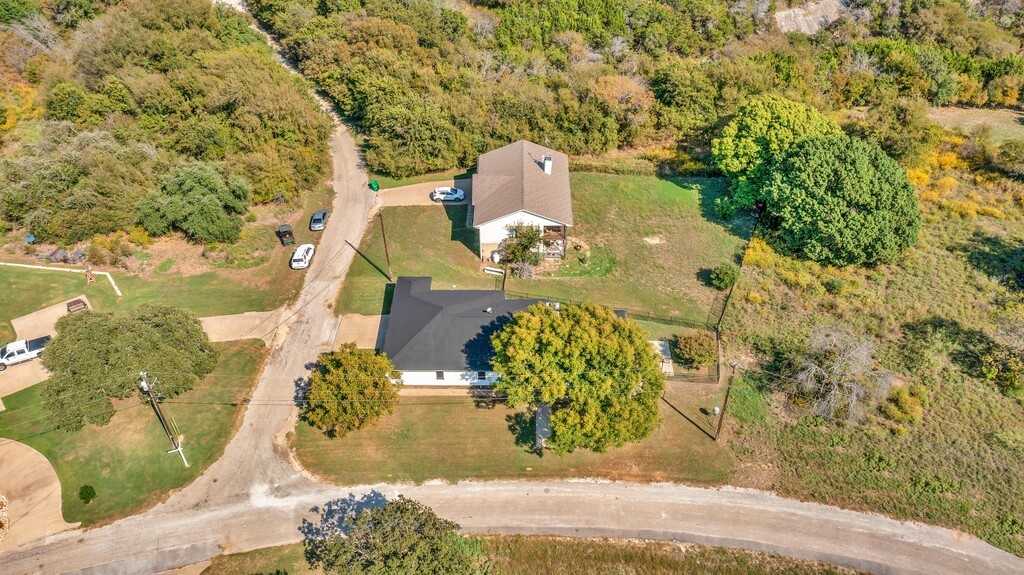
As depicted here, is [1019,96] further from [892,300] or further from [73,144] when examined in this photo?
[73,144]

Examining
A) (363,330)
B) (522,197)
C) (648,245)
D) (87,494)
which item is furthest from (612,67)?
(87,494)

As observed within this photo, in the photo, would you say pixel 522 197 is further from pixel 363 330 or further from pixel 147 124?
pixel 147 124

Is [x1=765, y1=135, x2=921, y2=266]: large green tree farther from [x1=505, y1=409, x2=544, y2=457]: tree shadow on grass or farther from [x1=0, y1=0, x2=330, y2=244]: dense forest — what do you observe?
[x1=0, y1=0, x2=330, y2=244]: dense forest

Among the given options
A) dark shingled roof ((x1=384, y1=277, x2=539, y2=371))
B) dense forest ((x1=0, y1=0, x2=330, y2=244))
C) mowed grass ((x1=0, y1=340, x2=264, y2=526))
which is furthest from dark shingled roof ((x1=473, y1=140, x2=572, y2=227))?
mowed grass ((x1=0, y1=340, x2=264, y2=526))

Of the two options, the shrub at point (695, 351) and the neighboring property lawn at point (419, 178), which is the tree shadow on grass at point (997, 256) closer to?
the shrub at point (695, 351)

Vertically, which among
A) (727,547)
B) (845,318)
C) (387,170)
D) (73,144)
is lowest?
(727,547)

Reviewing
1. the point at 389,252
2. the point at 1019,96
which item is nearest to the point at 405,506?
the point at 389,252
